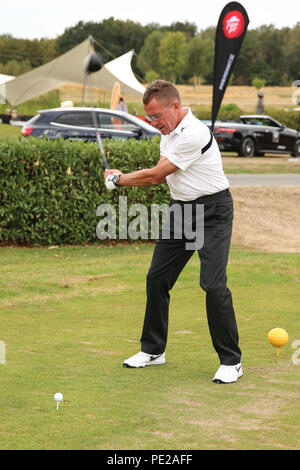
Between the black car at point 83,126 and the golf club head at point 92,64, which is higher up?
the golf club head at point 92,64

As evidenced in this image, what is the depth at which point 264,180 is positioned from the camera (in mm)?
21969

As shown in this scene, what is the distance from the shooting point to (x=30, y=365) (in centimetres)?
580

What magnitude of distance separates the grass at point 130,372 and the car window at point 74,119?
10.1 meters

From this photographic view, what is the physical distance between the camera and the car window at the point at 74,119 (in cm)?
2019

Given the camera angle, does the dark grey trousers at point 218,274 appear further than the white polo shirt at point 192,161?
Yes

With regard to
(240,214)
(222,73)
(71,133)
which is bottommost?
(240,214)

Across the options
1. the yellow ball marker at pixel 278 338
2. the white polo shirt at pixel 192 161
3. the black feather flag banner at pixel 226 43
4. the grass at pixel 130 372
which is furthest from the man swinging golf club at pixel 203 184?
the black feather flag banner at pixel 226 43

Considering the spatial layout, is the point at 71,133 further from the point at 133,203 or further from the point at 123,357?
the point at 123,357

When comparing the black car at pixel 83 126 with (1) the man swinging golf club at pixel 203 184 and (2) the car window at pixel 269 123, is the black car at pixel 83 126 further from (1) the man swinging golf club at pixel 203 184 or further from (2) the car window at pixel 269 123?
(1) the man swinging golf club at pixel 203 184

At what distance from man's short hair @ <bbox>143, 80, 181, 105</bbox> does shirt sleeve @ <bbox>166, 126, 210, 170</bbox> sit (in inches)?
10.2

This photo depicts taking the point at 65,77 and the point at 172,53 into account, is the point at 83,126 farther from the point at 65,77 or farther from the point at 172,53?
the point at 172,53

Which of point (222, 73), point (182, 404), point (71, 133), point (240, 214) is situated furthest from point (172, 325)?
point (71, 133)

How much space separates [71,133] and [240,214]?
526 centimetres

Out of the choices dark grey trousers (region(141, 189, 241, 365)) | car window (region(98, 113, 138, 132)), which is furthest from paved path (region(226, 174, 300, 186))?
dark grey trousers (region(141, 189, 241, 365))
